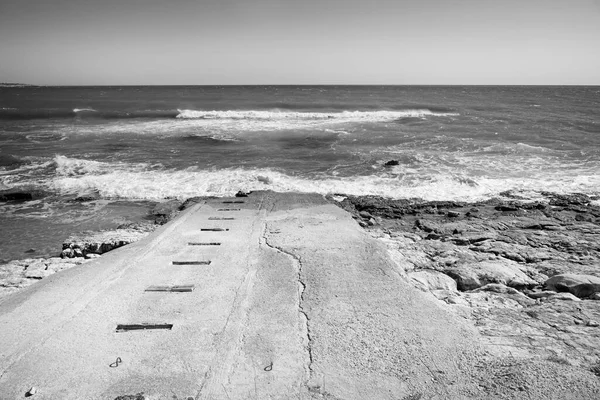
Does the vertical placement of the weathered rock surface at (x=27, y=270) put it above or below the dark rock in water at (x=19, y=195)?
below

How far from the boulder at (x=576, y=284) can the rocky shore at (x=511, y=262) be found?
0.05ft

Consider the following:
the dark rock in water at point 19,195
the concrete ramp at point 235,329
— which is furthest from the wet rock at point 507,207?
the dark rock in water at point 19,195

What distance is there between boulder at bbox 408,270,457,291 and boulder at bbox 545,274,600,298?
175cm

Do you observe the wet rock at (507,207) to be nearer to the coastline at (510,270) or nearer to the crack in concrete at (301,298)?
the coastline at (510,270)

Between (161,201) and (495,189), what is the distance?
41.9 feet

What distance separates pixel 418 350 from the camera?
471 cm

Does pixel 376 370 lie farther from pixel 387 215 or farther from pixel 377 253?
pixel 387 215

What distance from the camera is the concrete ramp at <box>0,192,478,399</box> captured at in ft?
13.8

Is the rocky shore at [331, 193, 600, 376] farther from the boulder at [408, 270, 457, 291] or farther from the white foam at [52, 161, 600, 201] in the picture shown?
the white foam at [52, 161, 600, 201]

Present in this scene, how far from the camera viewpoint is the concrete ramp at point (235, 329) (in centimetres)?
421

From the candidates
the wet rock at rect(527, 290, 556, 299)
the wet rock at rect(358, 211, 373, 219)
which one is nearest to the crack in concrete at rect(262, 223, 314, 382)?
the wet rock at rect(358, 211, 373, 219)

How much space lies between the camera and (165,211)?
11.9m

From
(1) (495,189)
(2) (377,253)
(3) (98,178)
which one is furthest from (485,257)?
(3) (98,178)

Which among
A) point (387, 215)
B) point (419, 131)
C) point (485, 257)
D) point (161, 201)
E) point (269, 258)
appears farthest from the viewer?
point (419, 131)
